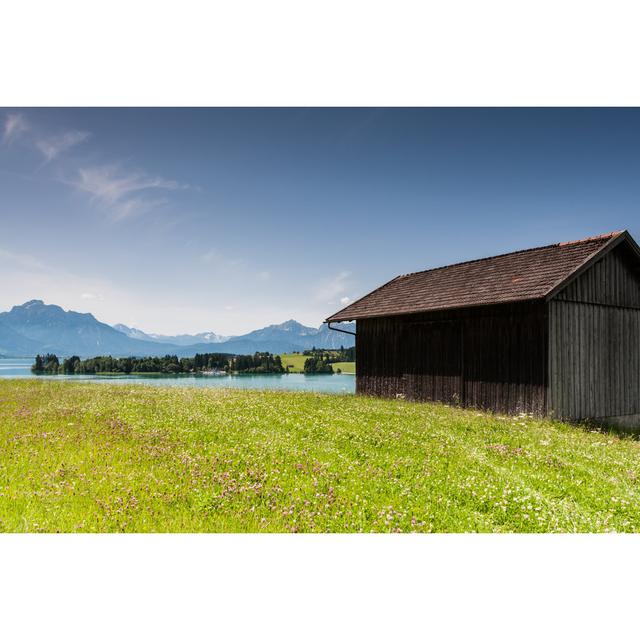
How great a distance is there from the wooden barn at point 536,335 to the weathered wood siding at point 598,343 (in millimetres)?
42

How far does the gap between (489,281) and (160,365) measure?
6265cm

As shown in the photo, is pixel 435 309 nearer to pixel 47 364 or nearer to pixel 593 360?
pixel 593 360

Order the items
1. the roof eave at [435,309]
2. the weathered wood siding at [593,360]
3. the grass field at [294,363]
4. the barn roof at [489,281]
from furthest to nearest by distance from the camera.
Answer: the grass field at [294,363], the barn roof at [489,281], the weathered wood siding at [593,360], the roof eave at [435,309]

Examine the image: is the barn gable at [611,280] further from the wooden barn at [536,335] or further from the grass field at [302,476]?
the grass field at [302,476]

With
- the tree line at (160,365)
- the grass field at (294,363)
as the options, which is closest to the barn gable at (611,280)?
the tree line at (160,365)

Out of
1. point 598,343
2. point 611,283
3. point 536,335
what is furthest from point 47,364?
point 611,283

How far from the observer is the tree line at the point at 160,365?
A: 206 feet

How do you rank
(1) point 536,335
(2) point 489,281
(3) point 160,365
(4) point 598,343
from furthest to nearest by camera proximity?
1. (3) point 160,365
2. (2) point 489,281
3. (4) point 598,343
4. (1) point 536,335

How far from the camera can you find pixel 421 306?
2123 cm

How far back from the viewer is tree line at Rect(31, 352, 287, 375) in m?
62.9

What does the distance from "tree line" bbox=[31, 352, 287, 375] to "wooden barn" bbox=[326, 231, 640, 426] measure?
51.0 m

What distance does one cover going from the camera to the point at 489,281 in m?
19.8

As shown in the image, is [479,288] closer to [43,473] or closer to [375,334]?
[375,334]

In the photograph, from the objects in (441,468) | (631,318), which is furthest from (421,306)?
(441,468)
